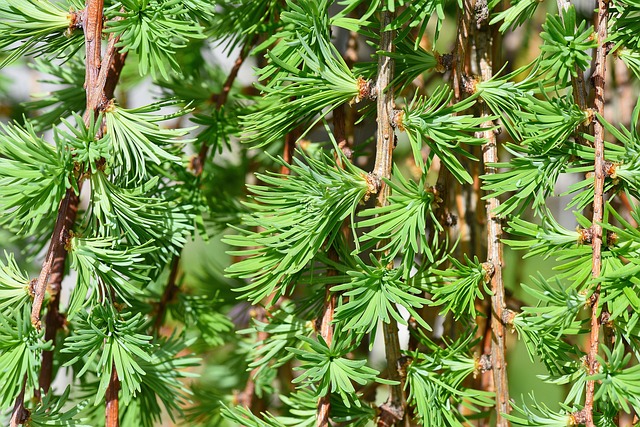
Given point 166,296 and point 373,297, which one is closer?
point 373,297

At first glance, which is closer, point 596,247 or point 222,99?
point 596,247

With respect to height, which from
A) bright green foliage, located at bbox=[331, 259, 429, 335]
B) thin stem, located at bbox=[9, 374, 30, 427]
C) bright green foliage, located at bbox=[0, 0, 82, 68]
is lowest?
thin stem, located at bbox=[9, 374, 30, 427]

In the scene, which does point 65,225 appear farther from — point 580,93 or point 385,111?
point 580,93

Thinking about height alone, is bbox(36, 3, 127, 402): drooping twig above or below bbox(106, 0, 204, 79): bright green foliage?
Result: below

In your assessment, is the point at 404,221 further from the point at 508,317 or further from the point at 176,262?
the point at 176,262

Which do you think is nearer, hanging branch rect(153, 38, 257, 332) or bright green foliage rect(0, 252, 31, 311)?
bright green foliage rect(0, 252, 31, 311)

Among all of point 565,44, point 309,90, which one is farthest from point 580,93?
point 309,90

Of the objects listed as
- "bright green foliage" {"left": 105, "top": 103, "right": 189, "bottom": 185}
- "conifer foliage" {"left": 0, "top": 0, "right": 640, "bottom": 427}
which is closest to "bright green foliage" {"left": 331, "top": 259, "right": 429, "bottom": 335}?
"conifer foliage" {"left": 0, "top": 0, "right": 640, "bottom": 427}

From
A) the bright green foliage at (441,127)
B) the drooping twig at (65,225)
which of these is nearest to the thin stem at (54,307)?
the drooping twig at (65,225)

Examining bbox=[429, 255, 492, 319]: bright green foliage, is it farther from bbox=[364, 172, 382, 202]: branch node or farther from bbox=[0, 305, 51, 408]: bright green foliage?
bbox=[0, 305, 51, 408]: bright green foliage

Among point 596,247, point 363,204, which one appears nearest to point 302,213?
point 363,204

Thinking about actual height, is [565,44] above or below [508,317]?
above

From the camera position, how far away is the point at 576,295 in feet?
1.11

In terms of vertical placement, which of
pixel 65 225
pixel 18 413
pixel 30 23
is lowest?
pixel 18 413
